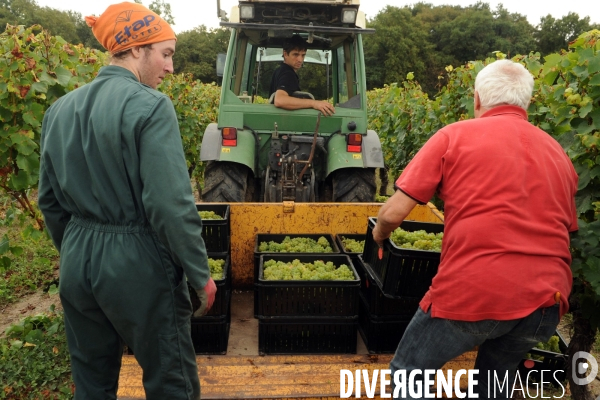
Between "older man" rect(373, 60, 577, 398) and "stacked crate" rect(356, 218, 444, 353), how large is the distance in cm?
62

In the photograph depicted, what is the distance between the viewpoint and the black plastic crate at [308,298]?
118 inches

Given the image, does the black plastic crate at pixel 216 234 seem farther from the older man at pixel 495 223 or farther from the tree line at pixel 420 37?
the tree line at pixel 420 37

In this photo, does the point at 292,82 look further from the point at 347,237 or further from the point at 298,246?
the point at 298,246

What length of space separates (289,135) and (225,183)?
0.69 m

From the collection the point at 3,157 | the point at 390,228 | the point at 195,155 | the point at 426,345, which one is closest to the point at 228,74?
the point at 3,157

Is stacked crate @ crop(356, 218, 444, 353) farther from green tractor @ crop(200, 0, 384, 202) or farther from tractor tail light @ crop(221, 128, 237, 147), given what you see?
tractor tail light @ crop(221, 128, 237, 147)

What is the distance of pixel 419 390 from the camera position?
82.8 inches

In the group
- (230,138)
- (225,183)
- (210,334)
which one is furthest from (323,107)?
(210,334)

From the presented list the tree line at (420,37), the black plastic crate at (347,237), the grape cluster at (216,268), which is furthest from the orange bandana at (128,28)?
the tree line at (420,37)

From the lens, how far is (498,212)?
1.90 m

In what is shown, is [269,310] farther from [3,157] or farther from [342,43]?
[342,43]

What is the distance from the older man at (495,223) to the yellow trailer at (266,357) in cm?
73

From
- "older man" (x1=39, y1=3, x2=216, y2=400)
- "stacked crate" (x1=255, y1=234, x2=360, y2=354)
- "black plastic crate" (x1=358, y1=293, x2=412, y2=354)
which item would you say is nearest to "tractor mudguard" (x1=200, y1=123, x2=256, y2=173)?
"stacked crate" (x1=255, y1=234, x2=360, y2=354)

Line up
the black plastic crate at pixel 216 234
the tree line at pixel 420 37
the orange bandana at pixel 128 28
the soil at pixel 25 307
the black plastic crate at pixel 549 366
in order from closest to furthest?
the orange bandana at pixel 128 28, the black plastic crate at pixel 549 366, the black plastic crate at pixel 216 234, the soil at pixel 25 307, the tree line at pixel 420 37
